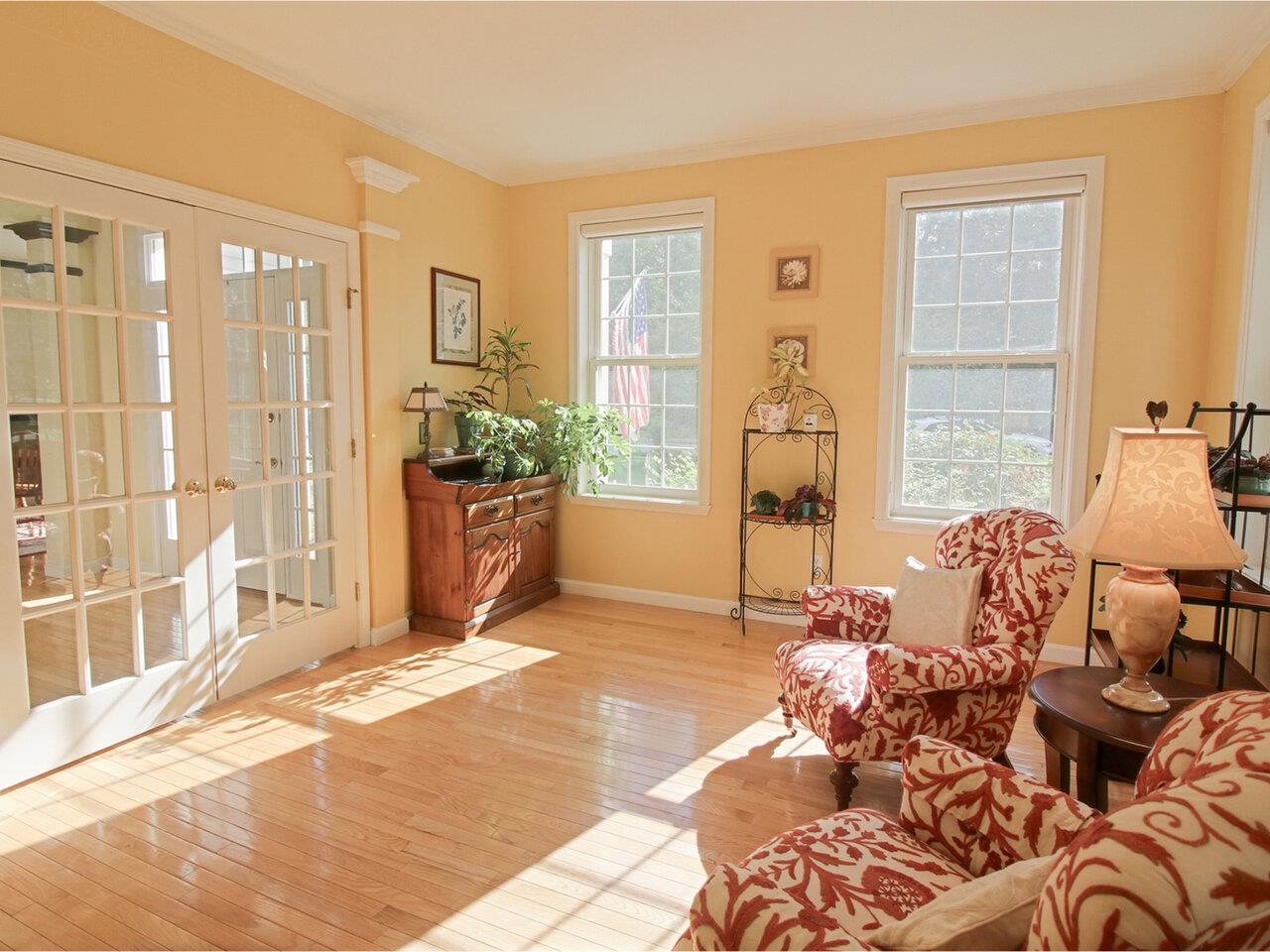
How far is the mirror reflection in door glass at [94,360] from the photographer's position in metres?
2.73

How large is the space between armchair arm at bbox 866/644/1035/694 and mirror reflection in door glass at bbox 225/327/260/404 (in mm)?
2942

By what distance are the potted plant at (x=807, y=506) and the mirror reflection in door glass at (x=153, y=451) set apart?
9.99 feet

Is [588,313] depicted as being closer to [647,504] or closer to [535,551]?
[647,504]

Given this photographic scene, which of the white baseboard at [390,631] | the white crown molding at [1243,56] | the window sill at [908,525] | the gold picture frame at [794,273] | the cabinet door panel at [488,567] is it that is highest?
the white crown molding at [1243,56]

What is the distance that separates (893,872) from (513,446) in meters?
3.54

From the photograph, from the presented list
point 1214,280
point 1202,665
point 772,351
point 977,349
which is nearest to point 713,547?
point 772,351

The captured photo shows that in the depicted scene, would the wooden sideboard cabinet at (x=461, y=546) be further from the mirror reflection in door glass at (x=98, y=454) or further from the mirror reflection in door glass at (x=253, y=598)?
the mirror reflection in door glass at (x=98, y=454)

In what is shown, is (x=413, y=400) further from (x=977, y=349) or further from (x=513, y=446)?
(x=977, y=349)

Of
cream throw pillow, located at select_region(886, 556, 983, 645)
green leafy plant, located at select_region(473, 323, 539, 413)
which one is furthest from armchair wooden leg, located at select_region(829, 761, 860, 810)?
green leafy plant, located at select_region(473, 323, 539, 413)

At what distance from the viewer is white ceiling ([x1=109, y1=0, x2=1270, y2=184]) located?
2.88 m

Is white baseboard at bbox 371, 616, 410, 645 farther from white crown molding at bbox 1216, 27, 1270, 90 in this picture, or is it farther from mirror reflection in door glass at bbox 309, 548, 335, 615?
white crown molding at bbox 1216, 27, 1270, 90

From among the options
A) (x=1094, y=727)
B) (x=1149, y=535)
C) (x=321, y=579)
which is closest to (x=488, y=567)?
(x=321, y=579)

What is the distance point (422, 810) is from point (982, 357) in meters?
3.52

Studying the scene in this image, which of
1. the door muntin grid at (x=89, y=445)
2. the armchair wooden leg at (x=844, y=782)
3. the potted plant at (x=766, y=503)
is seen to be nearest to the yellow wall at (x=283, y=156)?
the door muntin grid at (x=89, y=445)
